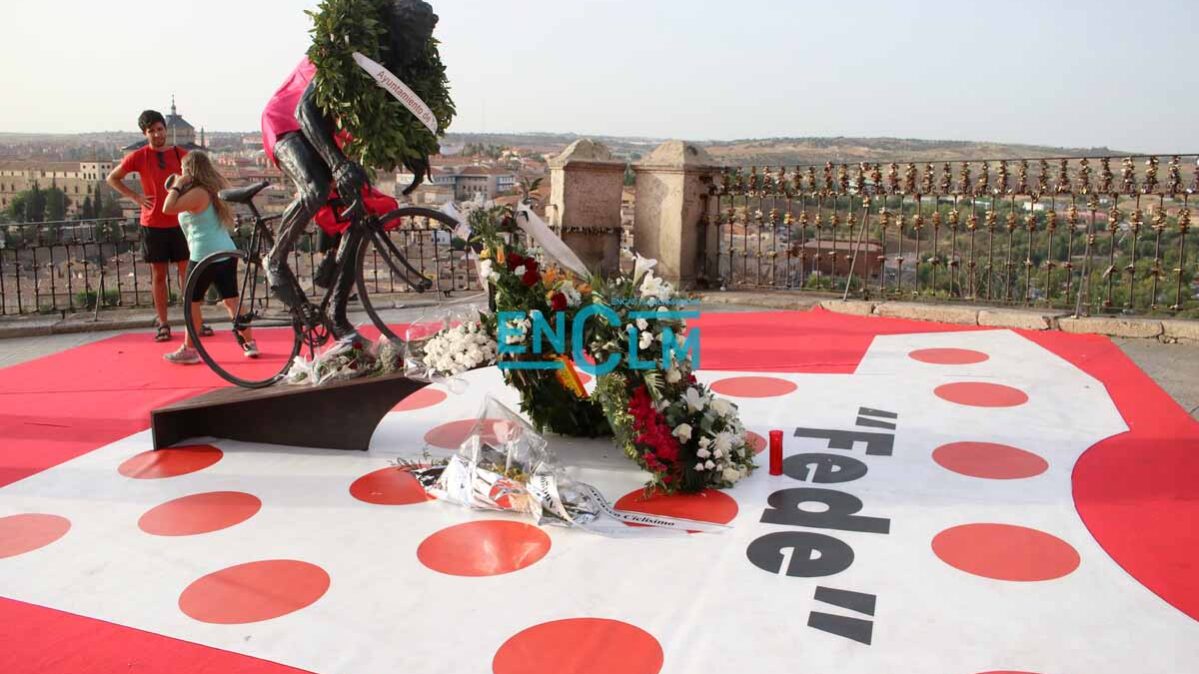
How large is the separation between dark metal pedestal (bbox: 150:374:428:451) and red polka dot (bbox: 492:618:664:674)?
184cm

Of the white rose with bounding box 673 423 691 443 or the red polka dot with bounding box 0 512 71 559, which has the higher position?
the white rose with bounding box 673 423 691 443

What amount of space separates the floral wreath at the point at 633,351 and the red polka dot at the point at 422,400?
4.12ft

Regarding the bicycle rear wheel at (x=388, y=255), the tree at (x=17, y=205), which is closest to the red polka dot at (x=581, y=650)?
the bicycle rear wheel at (x=388, y=255)

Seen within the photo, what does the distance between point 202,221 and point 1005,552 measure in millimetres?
5398

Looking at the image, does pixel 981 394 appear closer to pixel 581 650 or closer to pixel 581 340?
pixel 581 340

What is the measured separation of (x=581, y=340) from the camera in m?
3.93

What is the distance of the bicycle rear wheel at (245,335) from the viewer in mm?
5121

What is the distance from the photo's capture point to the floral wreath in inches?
146

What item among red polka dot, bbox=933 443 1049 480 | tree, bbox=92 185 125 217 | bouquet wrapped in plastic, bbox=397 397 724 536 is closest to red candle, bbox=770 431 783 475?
bouquet wrapped in plastic, bbox=397 397 724 536

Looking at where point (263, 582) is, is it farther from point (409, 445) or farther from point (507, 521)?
point (409, 445)

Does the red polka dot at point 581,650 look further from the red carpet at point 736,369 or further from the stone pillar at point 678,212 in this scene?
the stone pillar at point 678,212

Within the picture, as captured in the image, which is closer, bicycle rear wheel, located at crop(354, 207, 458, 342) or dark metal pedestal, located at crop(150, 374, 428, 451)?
dark metal pedestal, located at crop(150, 374, 428, 451)

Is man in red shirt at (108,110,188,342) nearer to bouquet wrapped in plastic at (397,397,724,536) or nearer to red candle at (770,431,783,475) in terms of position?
bouquet wrapped in plastic at (397,397,724,536)

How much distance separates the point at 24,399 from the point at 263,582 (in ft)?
11.3
